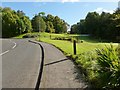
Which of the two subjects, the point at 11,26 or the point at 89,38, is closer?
the point at 11,26

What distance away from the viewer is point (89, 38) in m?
118

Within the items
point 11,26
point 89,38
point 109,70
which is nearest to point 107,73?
point 109,70

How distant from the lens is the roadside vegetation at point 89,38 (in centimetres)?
890

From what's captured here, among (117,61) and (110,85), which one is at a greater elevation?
(117,61)

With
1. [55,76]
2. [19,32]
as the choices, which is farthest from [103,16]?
[55,76]

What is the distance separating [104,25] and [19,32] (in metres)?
35.7

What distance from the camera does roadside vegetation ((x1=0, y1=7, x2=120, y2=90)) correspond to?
8.90 metres

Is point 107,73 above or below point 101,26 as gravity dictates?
below

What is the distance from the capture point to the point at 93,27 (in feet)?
429

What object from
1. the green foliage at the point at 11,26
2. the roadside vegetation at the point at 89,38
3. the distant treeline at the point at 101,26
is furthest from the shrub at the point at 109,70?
the green foliage at the point at 11,26

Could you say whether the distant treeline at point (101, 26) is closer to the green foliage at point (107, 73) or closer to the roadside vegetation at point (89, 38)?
the roadside vegetation at point (89, 38)

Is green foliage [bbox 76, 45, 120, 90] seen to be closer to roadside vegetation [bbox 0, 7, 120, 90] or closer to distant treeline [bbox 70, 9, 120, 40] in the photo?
roadside vegetation [bbox 0, 7, 120, 90]

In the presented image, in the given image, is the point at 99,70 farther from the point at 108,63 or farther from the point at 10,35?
the point at 10,35

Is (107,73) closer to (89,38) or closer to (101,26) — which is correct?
(89,38)
